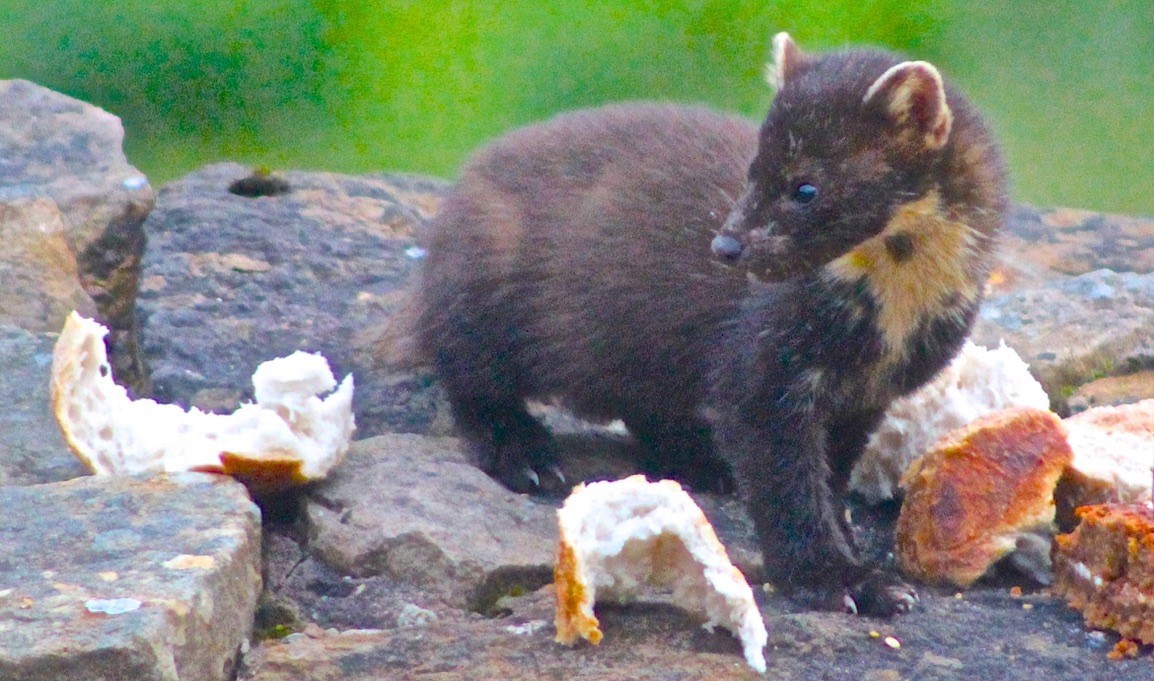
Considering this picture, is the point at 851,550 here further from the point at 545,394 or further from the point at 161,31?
the point at 161,31

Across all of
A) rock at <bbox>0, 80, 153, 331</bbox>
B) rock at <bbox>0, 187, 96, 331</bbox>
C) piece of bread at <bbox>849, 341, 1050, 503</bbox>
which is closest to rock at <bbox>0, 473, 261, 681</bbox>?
rock at <bbox>0, 187, 96, 331</bbox>

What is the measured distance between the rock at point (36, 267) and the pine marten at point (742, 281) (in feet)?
3.35

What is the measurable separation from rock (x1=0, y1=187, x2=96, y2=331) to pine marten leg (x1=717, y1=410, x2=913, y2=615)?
1959mm

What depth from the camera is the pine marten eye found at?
320 cm

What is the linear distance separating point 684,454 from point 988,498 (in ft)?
3.77

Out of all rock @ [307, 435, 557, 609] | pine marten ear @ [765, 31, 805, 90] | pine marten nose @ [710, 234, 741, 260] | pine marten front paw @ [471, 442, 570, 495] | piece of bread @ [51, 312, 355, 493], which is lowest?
pine marten front paw @ [471, 442, 570, 495]

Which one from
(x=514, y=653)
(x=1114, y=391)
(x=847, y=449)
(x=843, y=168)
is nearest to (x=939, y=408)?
(x=847, y=449)

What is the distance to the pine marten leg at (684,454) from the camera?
165 inches

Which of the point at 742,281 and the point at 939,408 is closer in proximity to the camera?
the point at 742,281

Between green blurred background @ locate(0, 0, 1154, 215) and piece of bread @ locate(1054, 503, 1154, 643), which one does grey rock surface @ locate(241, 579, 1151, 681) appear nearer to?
piece of bread @ locate(1054, 503, 1154, 643)

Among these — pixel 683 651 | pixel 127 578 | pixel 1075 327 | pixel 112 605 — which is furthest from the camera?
pixel 1075 327

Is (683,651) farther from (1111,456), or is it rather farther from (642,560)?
(1111,456)

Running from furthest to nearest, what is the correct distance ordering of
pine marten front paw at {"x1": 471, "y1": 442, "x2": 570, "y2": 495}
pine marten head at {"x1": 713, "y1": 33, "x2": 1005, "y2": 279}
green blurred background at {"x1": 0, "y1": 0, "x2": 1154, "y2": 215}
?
pine marten front paw at {"x1": 471, "y1": 442, "x2": 570, "y2": 495} → green blurred background at {"x1": 0, "y1": 0, "x2": 1154, "y2": 215} → pine marten head at {"x1": 713, "y1": 33, "x2": 1005, "y2": 279}

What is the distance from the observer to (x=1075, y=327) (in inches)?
185
